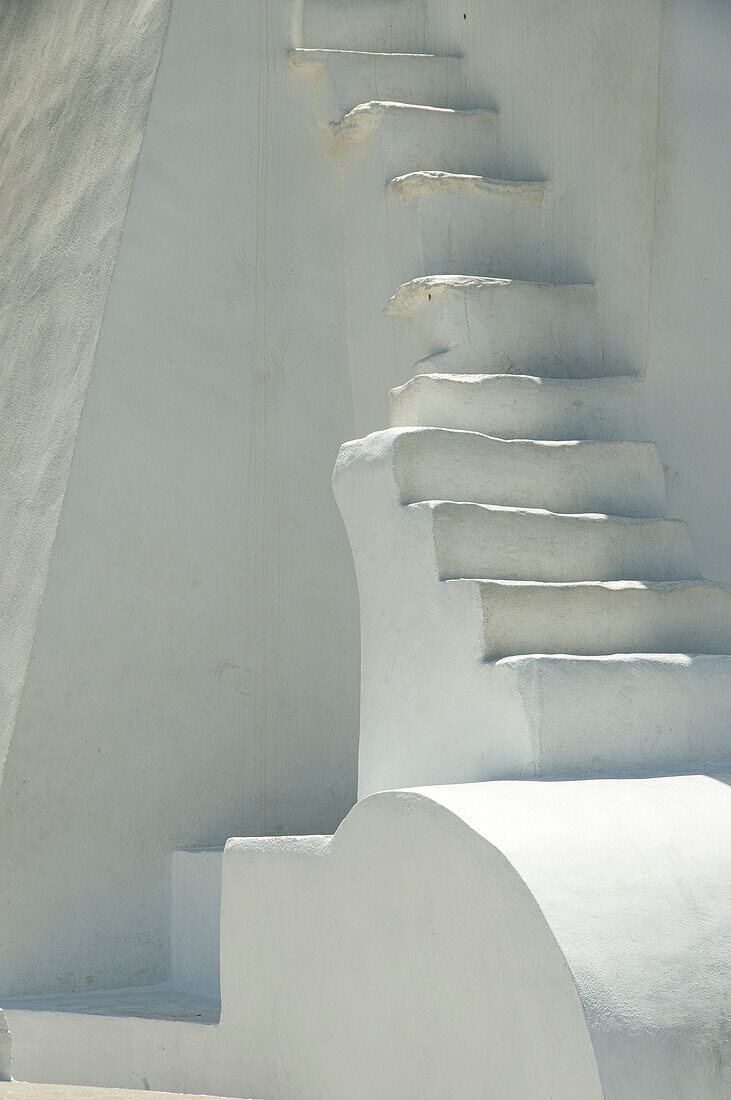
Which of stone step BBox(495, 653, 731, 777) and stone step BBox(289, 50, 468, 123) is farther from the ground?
stone step BBox(289, 50, 468, 123)

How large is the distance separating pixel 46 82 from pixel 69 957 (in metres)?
4.97

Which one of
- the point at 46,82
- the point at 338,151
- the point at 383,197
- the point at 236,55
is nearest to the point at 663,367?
the point at 383,197

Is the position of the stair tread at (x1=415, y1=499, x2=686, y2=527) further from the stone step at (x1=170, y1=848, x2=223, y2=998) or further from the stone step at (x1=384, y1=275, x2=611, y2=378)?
the stone step at (x1=170, y1=848, x2=223, y2=998)

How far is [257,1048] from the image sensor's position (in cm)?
473

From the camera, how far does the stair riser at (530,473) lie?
489 centimetres

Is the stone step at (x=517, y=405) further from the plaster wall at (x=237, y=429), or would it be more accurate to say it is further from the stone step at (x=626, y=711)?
the stone step at (x=626, y=711)

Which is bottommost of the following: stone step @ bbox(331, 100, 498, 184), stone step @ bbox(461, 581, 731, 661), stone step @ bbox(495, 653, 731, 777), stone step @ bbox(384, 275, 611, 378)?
stone step @ bbox(495, 653, 731, 777)

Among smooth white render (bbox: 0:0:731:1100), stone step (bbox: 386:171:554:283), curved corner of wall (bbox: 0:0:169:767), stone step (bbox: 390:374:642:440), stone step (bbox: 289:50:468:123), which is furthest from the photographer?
stone step (bbox: 289:50:468:123)

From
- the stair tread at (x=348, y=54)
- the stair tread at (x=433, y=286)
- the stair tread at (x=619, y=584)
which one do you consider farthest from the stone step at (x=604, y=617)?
the stair tread at (x=348, y=54)

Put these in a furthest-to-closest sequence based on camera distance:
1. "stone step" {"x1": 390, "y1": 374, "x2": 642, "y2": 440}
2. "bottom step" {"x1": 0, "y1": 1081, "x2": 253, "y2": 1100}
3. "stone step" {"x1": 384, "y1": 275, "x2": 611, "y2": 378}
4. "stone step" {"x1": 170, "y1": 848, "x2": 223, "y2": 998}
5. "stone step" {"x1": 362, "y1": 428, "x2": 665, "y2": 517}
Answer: "stone step" {"x1": 170, "y1": 848, "x2": 223, "y2": 998} → "stone step" {"x1": 384, "y1": 275, "x2": 611, "y2": 378} → "stone step" {"x1": 390, "y1": 374, "x2": 642, "y2": 440} → "stone step" {"x1": 362, "y1": 428, "x2": 665, "y2": 517} → "bottom step" {"x1": 0, "y1": 1081, "x2": 253, "y2": 1100}

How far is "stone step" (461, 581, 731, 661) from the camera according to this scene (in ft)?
15.1

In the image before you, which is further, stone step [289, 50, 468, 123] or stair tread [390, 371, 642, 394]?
stone step [289, 50, 468, 123]

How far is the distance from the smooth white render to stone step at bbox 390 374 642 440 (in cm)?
1

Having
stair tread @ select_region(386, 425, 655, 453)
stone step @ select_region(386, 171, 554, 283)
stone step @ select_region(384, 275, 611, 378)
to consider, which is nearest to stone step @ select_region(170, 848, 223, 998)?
stair tread @ select_region(386, 425, 655, 453)
